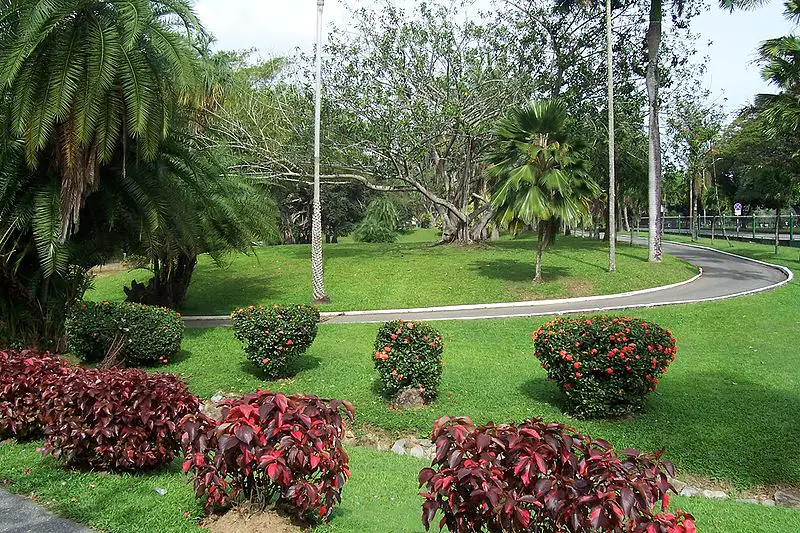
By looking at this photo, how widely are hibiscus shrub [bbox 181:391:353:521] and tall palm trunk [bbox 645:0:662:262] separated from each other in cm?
2085

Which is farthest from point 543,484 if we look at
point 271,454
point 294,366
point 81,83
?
point 81,83

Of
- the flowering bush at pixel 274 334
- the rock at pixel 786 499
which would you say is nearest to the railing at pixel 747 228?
the rock at pixel 786 499

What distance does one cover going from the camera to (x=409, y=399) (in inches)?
312

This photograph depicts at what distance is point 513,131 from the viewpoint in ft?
55.2

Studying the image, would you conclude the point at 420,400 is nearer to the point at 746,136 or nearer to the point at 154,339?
the point at 154,339

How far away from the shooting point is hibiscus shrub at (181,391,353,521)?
3.75 m

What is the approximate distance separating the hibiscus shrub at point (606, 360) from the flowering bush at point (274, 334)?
3666 mm

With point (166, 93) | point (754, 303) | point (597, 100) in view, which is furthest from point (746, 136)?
point (166, 93)

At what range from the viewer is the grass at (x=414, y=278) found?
1778 centimetres

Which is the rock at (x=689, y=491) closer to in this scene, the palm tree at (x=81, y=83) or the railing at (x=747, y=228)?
the palm tree at (x=81, y=83)

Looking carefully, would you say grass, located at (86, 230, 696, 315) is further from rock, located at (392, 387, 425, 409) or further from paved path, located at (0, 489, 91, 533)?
paved path, located at (0, 489, 91, 533)

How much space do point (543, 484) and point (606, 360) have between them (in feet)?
14.1

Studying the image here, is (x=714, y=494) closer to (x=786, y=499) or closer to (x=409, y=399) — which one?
(x=786, y=499)

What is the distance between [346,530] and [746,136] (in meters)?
42.7
